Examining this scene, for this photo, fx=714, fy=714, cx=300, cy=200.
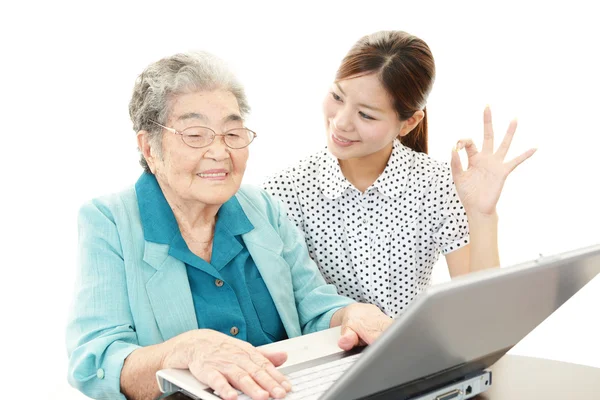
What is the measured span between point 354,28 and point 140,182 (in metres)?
2.00

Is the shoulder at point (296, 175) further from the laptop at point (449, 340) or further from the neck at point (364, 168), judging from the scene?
the laptop at point (449, 340)

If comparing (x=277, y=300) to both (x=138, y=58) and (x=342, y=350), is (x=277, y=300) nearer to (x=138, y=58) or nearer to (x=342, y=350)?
(x=342, y=350)

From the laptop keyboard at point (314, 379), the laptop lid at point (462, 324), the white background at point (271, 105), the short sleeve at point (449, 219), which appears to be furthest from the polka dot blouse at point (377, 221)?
the laptop lid at point (462, 324)

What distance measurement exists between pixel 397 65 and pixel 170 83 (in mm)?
793

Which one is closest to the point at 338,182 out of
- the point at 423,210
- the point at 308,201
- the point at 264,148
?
the point at 308,201

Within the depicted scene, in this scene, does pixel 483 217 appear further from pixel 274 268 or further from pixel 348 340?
pixel 348 340

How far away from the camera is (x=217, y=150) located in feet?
5.42

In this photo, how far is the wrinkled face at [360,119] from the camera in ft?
7.00

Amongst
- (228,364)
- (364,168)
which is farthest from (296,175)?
(228,364)

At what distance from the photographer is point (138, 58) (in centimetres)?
305

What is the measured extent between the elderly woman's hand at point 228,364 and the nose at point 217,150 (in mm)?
438

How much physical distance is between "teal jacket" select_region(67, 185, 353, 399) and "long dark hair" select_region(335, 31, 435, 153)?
61 centimetres

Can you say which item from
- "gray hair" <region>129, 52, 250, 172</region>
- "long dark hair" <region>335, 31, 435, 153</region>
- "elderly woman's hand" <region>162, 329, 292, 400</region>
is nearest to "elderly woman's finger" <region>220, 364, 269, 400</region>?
"elderly woman's hand" <region>162, 329, 292, 400</region>

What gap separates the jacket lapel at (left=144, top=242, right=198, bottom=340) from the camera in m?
1.60
